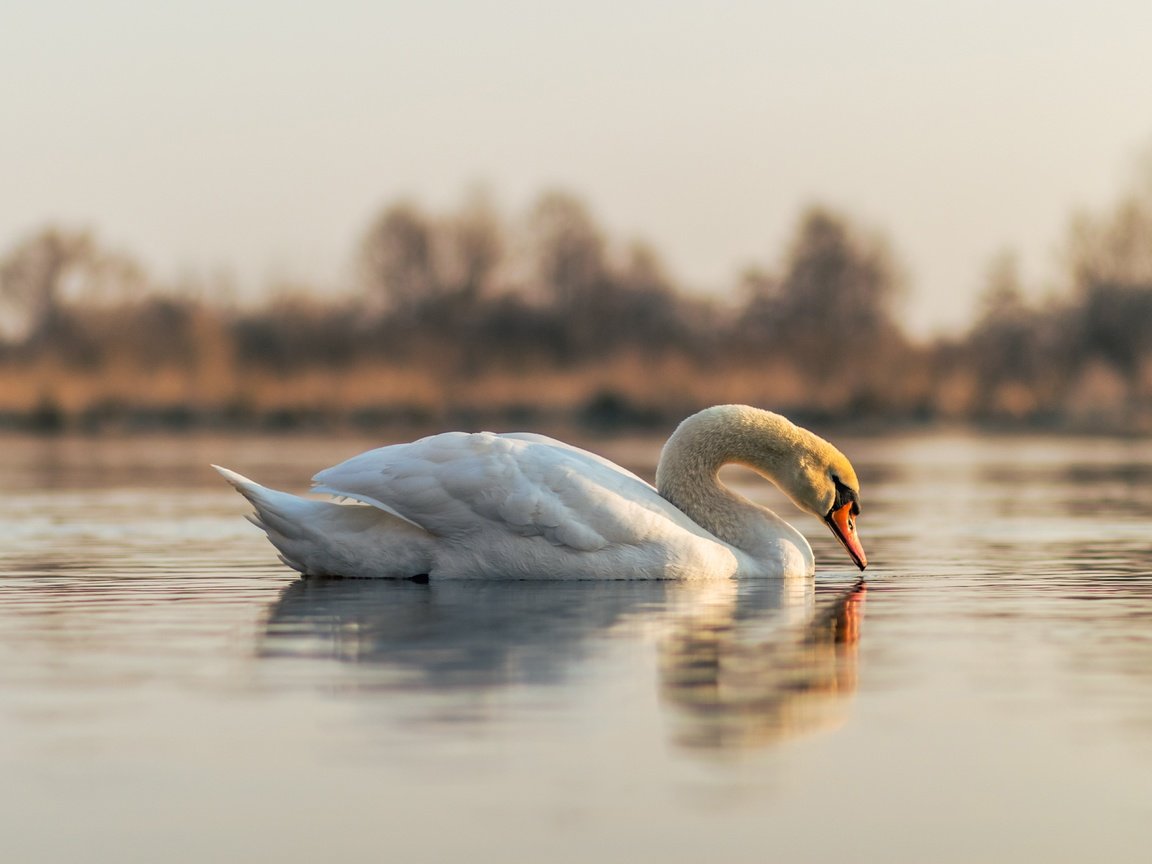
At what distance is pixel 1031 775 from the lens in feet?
14.5

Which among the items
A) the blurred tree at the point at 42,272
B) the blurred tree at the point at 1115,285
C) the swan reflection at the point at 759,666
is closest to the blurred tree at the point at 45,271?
the blurred tree at the point at 42,272

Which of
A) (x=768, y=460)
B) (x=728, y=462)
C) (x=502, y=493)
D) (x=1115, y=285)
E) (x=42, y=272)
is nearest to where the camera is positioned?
(x=502, y=493)

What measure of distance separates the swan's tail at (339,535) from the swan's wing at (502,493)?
0.16 meters

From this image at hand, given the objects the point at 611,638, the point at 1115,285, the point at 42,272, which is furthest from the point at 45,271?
the point at 611,638

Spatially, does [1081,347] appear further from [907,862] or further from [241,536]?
[907,862]

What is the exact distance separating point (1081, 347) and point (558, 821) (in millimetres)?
42754

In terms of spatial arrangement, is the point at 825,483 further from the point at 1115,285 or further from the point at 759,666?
the point at 1115,285

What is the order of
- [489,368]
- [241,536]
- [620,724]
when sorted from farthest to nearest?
[489,368] → [241,536] → [620,724]

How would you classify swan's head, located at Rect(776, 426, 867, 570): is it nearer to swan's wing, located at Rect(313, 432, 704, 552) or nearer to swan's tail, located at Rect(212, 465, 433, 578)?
swan's wing, located at Rect(313, 432, 704, 552)

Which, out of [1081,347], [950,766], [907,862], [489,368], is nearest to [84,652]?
[950,766]

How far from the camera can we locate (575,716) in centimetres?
507

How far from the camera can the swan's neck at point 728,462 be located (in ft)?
30.2

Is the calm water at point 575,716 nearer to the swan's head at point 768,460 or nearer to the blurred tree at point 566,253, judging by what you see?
the swan's head at point 768,460

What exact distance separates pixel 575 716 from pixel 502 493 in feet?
11.4
